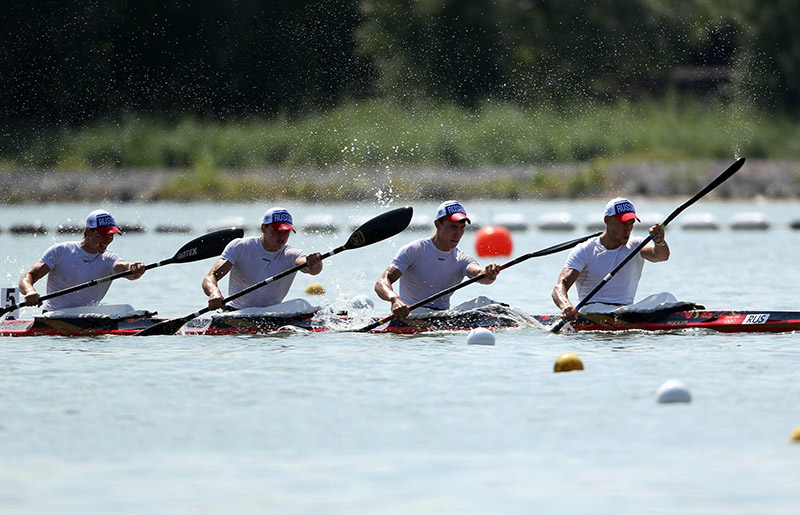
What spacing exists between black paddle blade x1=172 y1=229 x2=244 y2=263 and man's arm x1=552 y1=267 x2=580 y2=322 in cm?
347

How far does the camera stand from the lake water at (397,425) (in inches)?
291

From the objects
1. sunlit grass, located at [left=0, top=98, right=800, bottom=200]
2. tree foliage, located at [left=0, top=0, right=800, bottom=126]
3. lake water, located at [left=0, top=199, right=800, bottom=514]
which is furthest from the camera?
tree foliage, located at [left=0, top=0, right=800, bottom=126]

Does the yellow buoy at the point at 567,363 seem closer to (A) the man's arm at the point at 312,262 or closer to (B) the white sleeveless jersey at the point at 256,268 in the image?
(A) the man's arm at the point at 312,262

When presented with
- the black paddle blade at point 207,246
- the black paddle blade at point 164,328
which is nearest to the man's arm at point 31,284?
the black paddle blade at point 164,328

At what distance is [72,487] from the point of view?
7.63 m

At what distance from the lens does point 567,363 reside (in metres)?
11.2

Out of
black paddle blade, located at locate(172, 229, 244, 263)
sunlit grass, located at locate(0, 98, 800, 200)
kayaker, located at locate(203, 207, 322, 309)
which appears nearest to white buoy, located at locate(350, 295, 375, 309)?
black paddle blade, located at locate(172, 229, 244, 263)

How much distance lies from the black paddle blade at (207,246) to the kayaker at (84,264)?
41.0 inches

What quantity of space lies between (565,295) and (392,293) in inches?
62.4

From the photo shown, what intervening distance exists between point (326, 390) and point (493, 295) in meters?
9.36

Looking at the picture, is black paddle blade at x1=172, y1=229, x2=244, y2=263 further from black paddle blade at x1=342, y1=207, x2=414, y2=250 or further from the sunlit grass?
the sunlit grass

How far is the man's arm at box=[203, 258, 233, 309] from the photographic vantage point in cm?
1356

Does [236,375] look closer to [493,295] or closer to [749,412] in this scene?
[749,412]

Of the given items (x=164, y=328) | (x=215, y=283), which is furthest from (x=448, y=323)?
(x=164, y=328)
